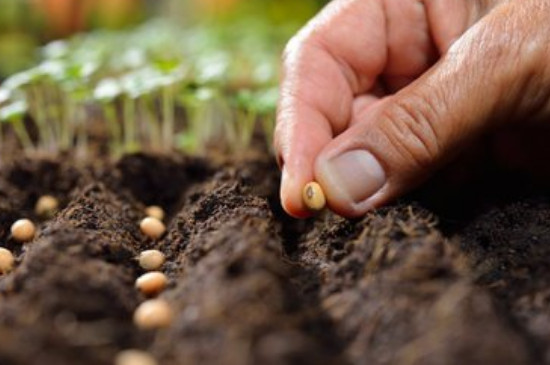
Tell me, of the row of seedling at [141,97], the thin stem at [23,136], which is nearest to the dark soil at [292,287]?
the row of seedling at [141,97]

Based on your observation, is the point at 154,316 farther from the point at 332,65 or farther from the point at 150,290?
the point at 332,65

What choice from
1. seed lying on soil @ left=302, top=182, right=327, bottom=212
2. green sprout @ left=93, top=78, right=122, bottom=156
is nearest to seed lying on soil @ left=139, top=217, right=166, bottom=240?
seed lying on soil @ left=302, top=182, right=327, bottom=212

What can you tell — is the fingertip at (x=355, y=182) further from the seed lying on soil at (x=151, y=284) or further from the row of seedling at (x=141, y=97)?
the row of seedling at (x=141, y=97)

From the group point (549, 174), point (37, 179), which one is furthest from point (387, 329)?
point (37, 179)

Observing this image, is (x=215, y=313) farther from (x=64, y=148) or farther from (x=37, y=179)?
(x=64, y=148)

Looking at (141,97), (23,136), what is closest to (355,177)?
(141,97)

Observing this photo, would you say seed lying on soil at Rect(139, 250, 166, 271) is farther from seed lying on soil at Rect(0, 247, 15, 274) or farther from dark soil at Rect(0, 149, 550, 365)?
seed lying on soil at Rect(0, 247, 15, 274)
